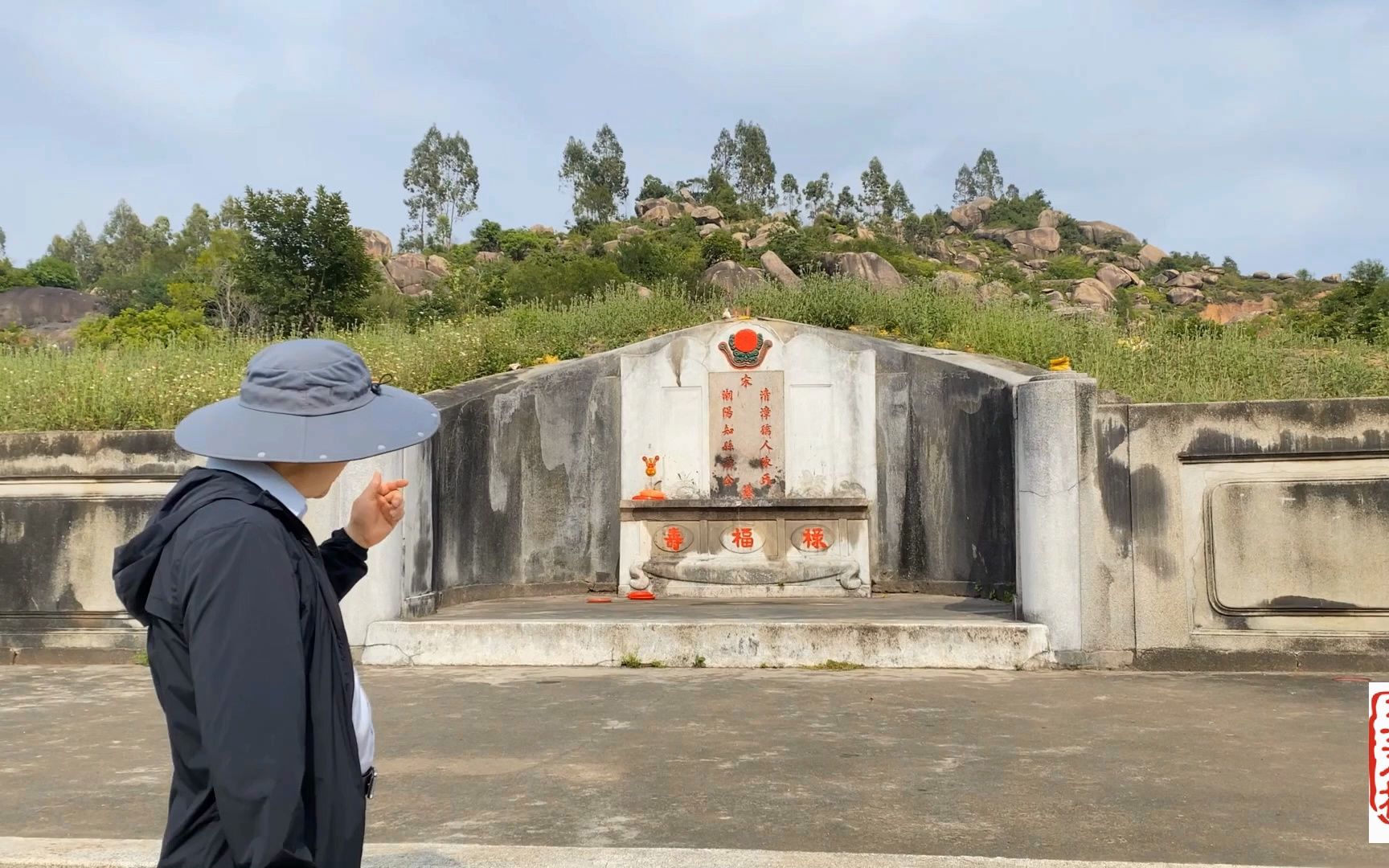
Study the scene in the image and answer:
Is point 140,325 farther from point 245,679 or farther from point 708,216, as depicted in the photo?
point 245,679

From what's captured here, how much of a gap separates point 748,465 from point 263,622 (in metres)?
9.25

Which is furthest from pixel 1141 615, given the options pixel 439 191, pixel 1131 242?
pixel 1131 242

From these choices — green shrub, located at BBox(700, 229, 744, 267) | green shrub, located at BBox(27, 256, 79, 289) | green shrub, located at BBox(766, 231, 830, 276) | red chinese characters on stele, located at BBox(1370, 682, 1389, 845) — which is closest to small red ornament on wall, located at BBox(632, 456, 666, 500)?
red chinese characters on stele, located at BBox(1370, 682, 1389, 845)

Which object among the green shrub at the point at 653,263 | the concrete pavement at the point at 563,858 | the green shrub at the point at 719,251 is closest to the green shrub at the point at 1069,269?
the green shrub at the point at 719,251

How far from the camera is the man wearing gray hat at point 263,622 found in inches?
72.2

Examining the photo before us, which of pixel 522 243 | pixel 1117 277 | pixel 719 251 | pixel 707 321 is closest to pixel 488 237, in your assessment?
pixel 522 243

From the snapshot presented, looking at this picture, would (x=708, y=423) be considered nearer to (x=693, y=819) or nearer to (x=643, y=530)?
(x=643, y=530)

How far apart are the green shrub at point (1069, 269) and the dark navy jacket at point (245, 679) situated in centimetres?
7570

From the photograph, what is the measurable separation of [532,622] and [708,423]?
11.8 feet

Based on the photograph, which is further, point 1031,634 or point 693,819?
point 1031,634

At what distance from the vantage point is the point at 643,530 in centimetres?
1094

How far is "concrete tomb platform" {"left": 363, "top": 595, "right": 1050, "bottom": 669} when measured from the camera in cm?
770

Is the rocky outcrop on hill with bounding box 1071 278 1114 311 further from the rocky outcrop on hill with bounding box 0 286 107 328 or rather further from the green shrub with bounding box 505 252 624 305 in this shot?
the rocky outcrop on hill with bounding box 0 286 107 328

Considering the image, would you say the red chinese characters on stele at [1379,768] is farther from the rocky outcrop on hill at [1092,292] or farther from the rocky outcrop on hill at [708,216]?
the rocky outcrop on hill at [708,216]
